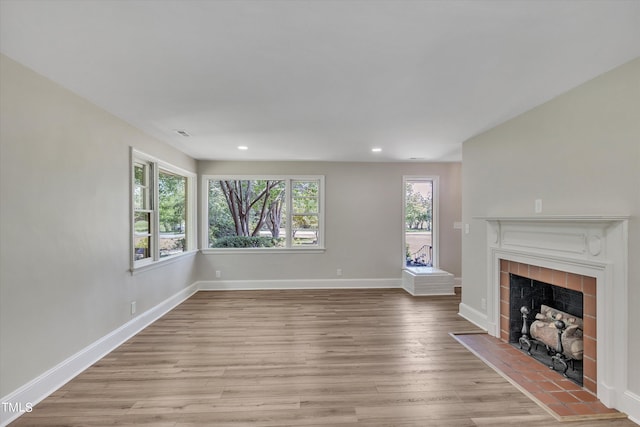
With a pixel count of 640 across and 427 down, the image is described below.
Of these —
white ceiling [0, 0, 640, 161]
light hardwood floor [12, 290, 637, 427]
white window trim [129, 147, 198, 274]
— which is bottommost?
light hardwood floor [12, 290, 637, 427]

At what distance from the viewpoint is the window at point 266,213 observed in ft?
18.7

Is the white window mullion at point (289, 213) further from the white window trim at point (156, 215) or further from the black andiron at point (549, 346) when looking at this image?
the black andiron at point (549, 346)

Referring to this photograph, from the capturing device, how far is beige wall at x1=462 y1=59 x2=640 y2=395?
2.02 m

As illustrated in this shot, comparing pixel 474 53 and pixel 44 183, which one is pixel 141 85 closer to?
pixel 44 183

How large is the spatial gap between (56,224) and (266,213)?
3.59m

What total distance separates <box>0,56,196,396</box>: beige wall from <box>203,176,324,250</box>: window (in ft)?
7.84

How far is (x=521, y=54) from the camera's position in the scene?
74.1 inches

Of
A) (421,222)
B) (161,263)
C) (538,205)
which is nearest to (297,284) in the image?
(161,263)

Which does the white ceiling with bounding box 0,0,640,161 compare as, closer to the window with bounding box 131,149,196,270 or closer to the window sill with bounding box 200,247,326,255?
the window with bounding box 131,149,196,270

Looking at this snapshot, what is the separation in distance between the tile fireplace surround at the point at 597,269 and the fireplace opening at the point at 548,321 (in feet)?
0.86

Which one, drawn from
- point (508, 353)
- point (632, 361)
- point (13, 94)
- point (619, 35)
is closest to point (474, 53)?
point (619, 35)

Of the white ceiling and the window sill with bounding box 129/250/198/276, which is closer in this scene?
the white ceiling

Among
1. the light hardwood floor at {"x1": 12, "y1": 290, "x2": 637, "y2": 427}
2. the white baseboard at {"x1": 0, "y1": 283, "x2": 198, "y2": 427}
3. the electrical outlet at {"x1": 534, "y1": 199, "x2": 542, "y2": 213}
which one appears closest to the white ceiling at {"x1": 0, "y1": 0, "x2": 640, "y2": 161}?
the electrical outlet at {"x1": 534, "y1": 199, "x2": 542, "y2": 213}

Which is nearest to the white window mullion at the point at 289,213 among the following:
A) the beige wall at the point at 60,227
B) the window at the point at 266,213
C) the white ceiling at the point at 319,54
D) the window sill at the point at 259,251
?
the window at the point at 266,213
